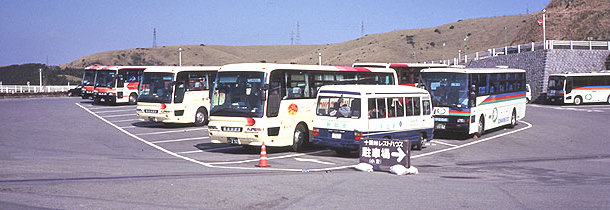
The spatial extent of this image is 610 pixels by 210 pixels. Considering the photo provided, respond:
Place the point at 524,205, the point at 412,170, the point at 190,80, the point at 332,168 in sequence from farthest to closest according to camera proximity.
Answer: the point at 190,80, the point at 332,168, the point at 412,170, the point at 524,205

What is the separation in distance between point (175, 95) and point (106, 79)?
60.0ft

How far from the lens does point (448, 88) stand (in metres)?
24.6

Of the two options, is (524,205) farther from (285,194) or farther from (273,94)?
(273,94)

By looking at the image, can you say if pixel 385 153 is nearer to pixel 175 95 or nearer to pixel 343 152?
pixel 343 152

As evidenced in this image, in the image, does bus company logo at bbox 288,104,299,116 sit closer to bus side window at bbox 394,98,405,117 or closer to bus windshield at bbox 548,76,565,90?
bus side window at bbox 394,98,405,117

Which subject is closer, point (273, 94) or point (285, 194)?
point (285, 194)

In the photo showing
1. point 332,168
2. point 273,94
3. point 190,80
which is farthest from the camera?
point 190,80

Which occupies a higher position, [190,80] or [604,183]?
[190,80]

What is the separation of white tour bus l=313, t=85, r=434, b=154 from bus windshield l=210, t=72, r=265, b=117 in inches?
72.8

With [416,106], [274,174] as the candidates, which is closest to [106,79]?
[416,106]

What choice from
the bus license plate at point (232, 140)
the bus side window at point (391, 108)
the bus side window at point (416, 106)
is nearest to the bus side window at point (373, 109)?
the bus side window at point (391, 108)

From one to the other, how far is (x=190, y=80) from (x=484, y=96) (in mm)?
12944

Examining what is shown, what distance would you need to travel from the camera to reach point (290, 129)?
1969cm

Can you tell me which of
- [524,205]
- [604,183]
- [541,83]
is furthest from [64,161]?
[541,83]
